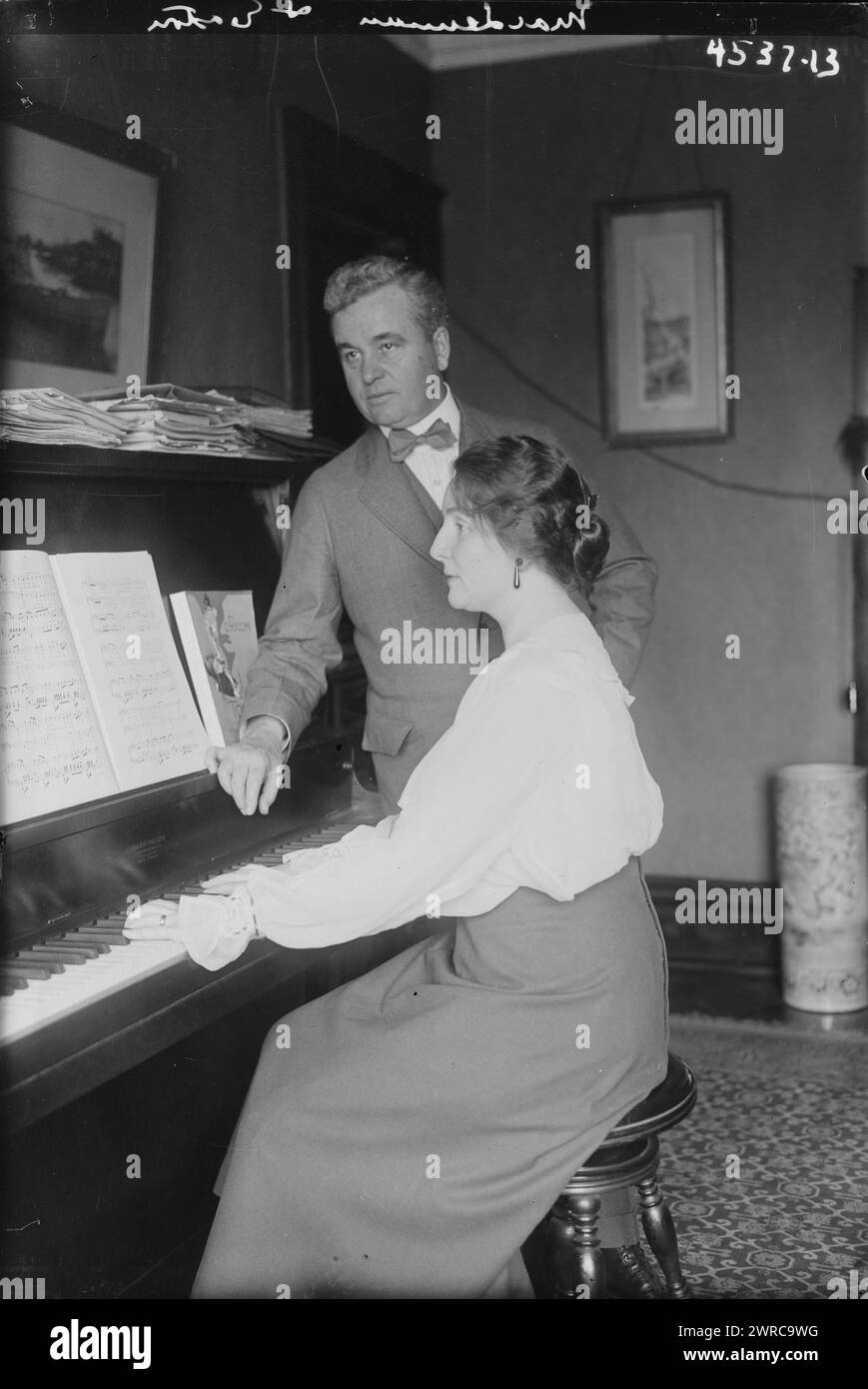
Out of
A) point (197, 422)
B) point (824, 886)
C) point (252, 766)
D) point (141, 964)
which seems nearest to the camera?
point (141, 964)

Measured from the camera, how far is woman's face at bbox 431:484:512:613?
2.01m

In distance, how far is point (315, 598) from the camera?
2576 mm

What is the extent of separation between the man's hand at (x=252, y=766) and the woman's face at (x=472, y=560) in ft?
1.70

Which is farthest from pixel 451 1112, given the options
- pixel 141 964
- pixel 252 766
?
pixel 252 766

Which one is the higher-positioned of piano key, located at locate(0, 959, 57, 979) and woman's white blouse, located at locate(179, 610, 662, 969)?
woman's white blouse, located at locate(179, 610, 662, 969)

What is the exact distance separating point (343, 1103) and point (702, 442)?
3.07 m

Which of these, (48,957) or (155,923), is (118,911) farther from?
(48,957)

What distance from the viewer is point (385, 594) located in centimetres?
258

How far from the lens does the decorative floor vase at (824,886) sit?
412 cm

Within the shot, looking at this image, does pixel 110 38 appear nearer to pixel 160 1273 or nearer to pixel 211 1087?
pixel 211 1087

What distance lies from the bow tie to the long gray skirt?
98 cm

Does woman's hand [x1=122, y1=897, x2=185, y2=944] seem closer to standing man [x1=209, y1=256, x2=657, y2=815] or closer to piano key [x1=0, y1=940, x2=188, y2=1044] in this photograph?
piano key [x1=0, y1=940, x2=188, y2=1044]

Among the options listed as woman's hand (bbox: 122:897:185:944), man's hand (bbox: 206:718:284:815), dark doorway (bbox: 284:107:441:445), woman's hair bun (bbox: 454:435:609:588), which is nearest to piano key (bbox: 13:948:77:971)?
woman's hand (bbox: 122:897:185:944)

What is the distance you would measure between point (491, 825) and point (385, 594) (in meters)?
0.81
